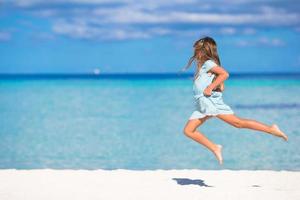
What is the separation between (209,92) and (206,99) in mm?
127

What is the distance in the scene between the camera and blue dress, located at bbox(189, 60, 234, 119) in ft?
25.0

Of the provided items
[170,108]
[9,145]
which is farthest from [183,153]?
[170,108]

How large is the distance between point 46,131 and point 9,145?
2.88 meters

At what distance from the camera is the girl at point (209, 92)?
7.60m
